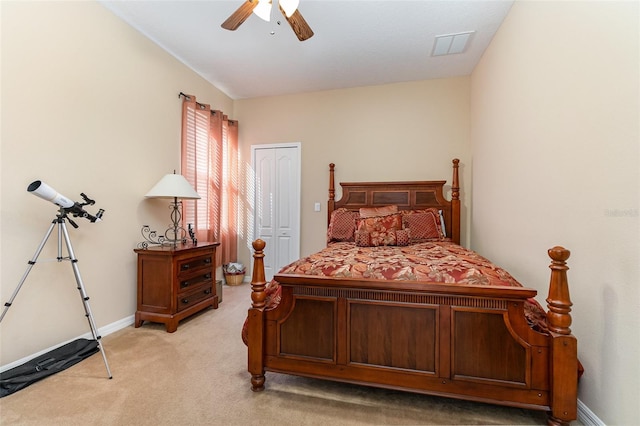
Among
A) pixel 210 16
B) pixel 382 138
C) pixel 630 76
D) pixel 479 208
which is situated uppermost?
pixel 210 16

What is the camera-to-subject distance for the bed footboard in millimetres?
1404

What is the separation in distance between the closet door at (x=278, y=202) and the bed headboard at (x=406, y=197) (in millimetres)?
650

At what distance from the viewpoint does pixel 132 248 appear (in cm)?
293

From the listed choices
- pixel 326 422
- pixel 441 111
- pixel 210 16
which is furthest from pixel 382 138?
pixel 326 422

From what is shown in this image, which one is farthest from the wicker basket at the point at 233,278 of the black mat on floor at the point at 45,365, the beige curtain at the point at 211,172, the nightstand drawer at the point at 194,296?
the black mat on floor at the point at 45,365

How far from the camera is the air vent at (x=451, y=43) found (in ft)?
9.80

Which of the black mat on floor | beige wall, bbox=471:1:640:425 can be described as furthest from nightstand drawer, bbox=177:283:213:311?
beige wall, bbox=471:1:640:425

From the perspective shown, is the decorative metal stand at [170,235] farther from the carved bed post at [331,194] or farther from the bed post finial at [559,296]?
the bed post finial at [559,296]

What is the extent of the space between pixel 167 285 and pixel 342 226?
205cm

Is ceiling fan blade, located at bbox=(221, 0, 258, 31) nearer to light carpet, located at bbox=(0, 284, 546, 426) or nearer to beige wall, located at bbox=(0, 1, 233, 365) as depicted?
beige wall, located at bbox=(0, 1, 233, 365)

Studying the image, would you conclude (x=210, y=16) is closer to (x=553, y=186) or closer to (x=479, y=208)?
(x=553, y=186)

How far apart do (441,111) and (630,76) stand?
2756 mm

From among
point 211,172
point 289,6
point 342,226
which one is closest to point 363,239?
point 342,226

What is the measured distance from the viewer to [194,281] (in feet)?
9.94
